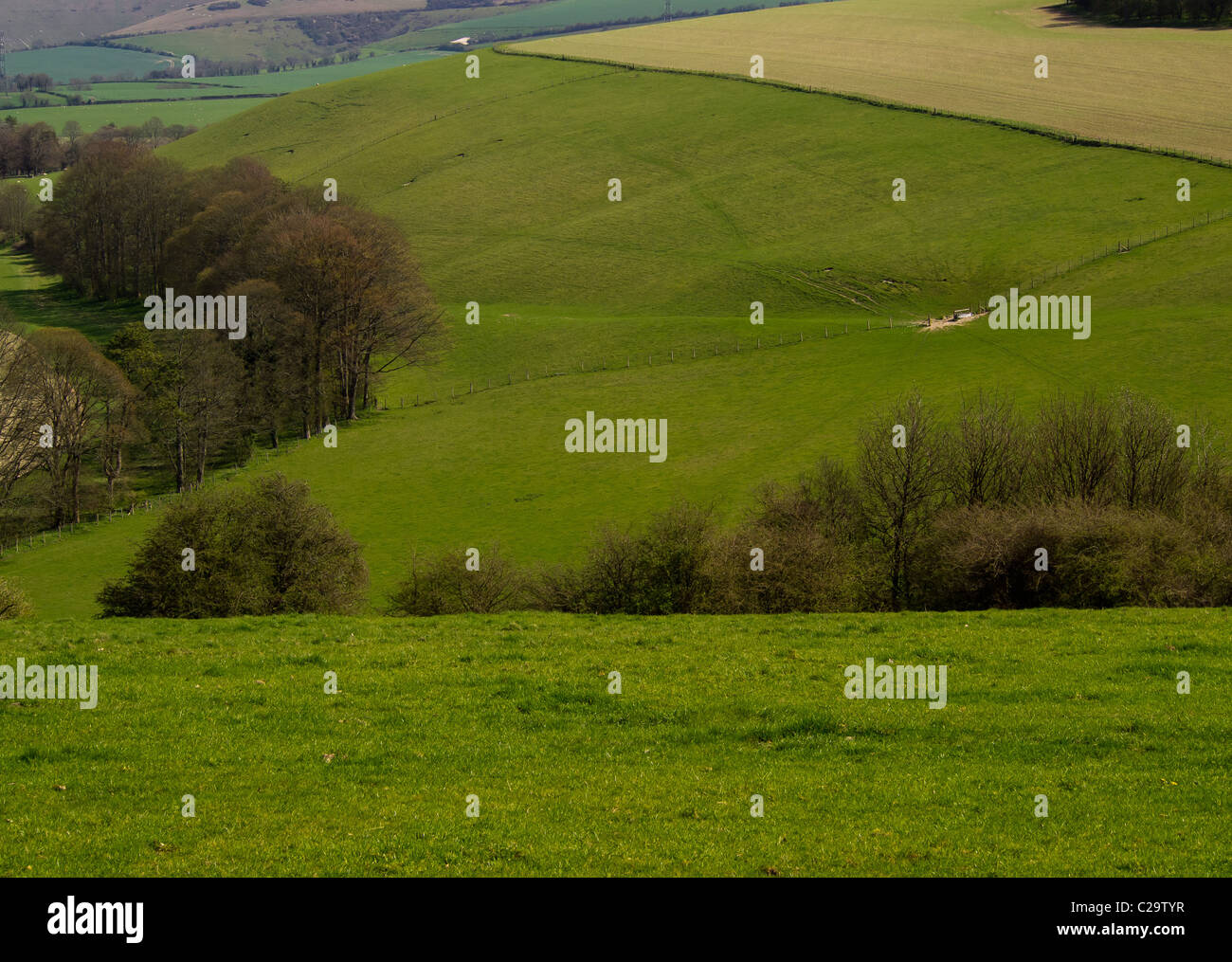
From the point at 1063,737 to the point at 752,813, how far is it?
22.1ft

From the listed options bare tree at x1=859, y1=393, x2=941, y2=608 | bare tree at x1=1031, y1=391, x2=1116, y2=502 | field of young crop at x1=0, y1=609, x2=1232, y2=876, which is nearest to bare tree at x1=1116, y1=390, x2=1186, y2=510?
bare tree at x1=1031, y1=391, x2=1116, y2=502

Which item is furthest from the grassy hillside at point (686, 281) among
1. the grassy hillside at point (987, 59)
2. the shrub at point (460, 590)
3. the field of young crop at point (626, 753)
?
the field of young crop at point (626, 753)

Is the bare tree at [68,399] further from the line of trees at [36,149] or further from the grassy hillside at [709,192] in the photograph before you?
the line of trees at [36,149]

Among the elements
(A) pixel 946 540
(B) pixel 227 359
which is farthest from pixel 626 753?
(B) pixel 227 359

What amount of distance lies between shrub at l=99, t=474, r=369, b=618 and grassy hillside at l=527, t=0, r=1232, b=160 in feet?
307

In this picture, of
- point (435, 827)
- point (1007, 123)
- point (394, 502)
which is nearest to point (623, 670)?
point (435, 827)

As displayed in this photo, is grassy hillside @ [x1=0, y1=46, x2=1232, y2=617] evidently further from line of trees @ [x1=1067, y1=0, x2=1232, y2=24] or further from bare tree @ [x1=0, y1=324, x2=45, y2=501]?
line of trees @ [x1=1067, y1=0, x2=1232, y2=24]

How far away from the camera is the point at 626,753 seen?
1941 cm

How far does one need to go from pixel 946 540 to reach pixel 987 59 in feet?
380

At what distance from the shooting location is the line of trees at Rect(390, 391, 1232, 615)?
34.3 m

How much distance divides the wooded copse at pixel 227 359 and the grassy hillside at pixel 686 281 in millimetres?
4741
